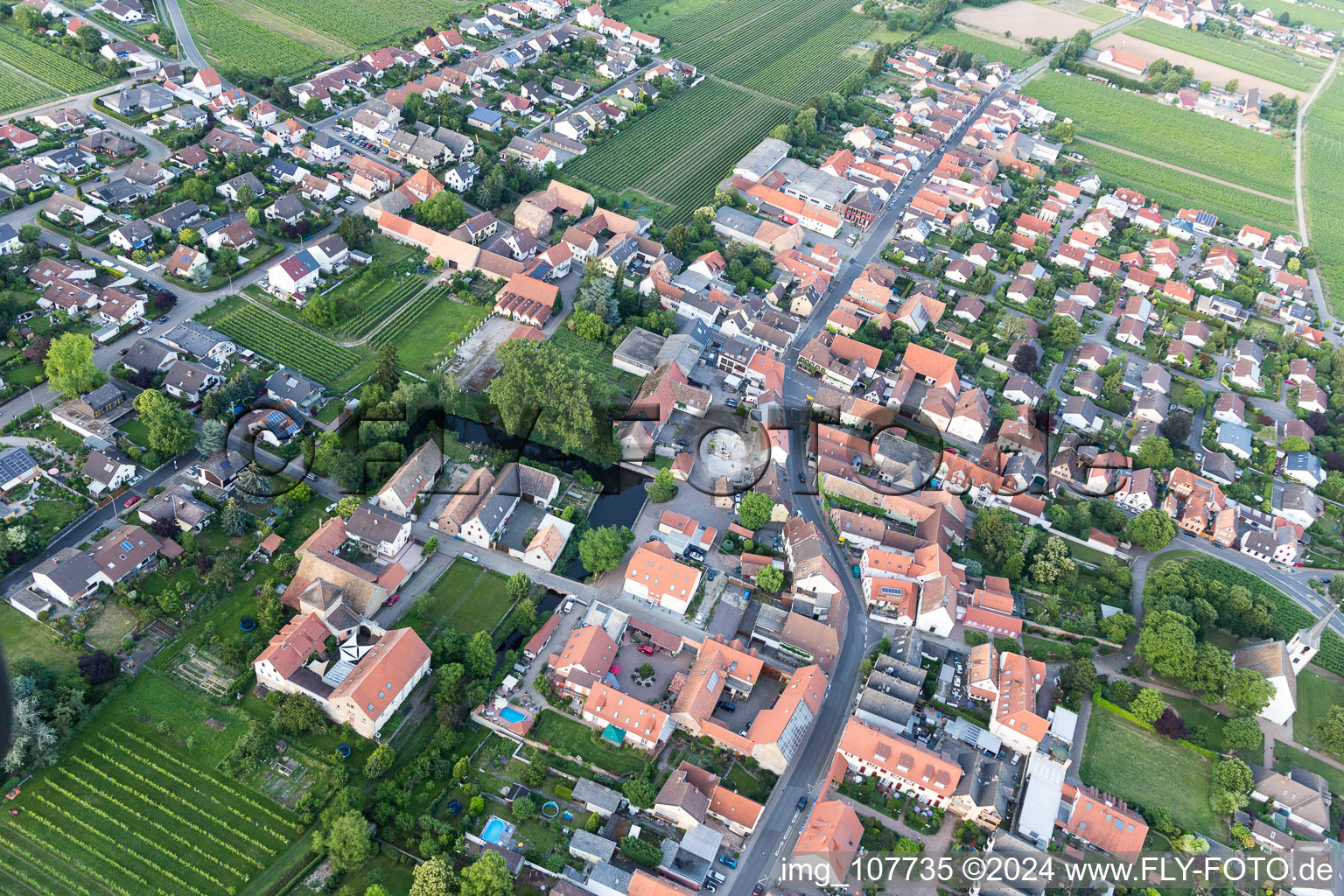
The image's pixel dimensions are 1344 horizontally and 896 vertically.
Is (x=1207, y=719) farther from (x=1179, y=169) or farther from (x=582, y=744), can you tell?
(x=1179, y=169)

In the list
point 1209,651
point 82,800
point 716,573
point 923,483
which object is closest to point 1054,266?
point 923,483

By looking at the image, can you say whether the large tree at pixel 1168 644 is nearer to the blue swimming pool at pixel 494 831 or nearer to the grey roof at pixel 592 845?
the grey roof at pixel 592 845

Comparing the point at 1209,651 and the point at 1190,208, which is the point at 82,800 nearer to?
the point at 1209,651

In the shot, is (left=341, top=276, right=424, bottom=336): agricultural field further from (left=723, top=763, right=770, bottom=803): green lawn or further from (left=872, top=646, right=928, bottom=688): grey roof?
(left=872, top=646, right=928, bottom=688): grey roof

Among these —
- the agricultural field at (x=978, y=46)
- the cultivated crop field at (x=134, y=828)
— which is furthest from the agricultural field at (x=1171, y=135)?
the cultivated crop field at (x=134, y=828)

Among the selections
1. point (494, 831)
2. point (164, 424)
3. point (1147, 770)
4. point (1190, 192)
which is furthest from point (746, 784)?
point (1190, 192)

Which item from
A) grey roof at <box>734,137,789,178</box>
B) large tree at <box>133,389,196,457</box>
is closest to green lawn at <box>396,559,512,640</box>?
large tree at <box>133,389,196,457</box>
